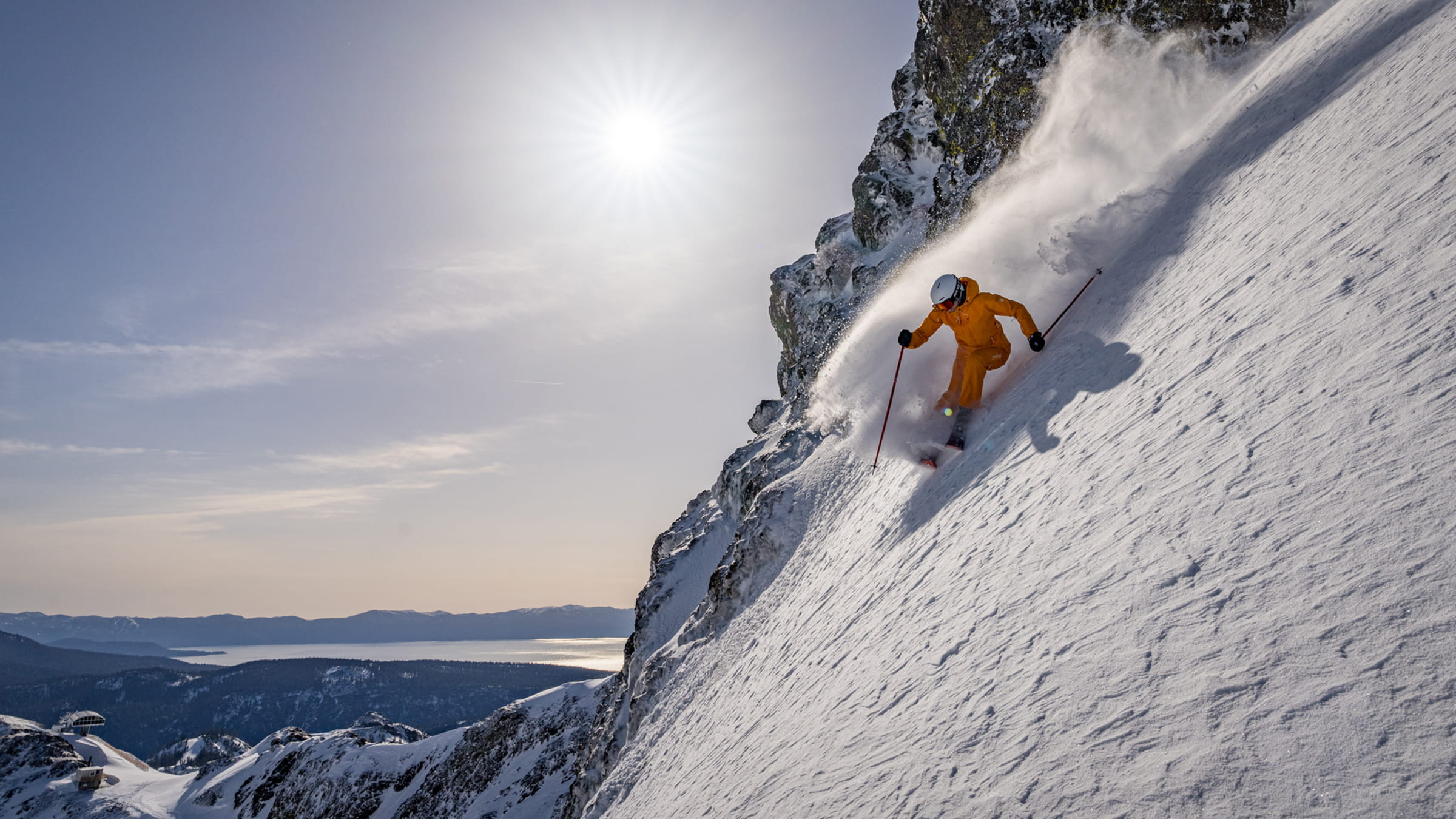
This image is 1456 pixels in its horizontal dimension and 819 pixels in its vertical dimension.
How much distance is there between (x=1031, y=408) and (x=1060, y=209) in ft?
19.6

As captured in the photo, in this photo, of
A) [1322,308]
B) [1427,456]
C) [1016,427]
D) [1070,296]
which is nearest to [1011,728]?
[1427,456]

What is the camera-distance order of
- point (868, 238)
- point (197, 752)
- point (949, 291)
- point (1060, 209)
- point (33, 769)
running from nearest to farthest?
point (949, 291) < point (1060, 209) < point (868, 238) < point (33, 769) < point (197, 752)

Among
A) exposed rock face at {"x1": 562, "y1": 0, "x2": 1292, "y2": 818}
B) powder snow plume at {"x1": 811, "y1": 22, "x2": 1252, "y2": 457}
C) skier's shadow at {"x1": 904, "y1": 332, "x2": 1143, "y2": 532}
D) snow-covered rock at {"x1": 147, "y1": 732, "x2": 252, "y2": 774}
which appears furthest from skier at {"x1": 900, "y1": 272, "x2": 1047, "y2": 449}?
snow-covered rock at {"x1": 147, "y1": 732, "x2": 252, "y2": 774}

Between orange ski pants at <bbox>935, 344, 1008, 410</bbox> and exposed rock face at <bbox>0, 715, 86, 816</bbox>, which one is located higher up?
orange ski pants at <bbox>935, 344, 1008, 410</bbox>

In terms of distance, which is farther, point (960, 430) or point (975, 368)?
point (975, 368)

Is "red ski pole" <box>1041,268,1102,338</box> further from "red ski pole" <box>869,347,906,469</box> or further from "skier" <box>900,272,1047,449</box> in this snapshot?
"red ski pole" <box>869,347,906,469</box>

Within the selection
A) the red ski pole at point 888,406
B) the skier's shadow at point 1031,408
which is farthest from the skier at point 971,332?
the red ski pole at point 888,406

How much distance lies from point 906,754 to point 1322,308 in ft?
13.9

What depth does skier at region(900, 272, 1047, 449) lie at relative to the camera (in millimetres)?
9383

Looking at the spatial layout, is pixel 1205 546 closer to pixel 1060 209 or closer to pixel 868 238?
pixel 1060 209

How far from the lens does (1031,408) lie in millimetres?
8070

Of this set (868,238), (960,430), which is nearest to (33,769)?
(868,238)

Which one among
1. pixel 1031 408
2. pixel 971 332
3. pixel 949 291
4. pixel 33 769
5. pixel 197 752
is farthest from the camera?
pixel 197 752

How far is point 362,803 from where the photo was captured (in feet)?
152
